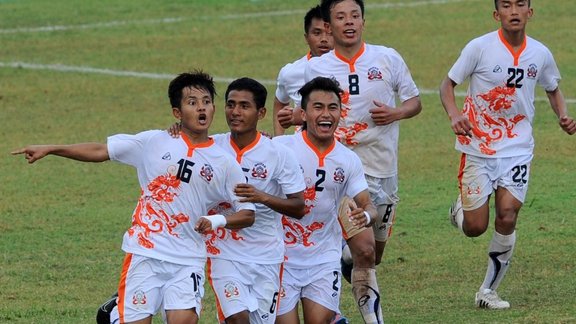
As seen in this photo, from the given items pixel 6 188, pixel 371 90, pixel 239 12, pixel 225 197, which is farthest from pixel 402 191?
pixel 239 12

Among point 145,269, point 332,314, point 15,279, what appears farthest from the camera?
point 15,279

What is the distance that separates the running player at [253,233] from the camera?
10641 mm

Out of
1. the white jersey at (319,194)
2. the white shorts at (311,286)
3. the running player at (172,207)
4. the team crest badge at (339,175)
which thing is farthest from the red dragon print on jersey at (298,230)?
the running player at (172,207)

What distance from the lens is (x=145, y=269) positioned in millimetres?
10297

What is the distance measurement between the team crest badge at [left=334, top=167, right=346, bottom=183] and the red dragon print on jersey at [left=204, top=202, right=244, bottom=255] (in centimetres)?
82

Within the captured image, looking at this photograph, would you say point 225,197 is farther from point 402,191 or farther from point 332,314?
point 402,191

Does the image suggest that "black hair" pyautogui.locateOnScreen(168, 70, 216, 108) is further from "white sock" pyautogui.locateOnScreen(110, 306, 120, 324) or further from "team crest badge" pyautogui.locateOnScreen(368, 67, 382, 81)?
"team crest badge" pyautogui.locateOnScreen(368, 67, 382, 81)

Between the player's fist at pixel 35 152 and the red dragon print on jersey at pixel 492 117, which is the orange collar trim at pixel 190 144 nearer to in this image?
the player's fist at pixel 35 152

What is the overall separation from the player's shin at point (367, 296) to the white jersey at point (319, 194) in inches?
26.4

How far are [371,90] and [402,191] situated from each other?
578 cm

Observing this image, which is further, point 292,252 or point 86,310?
point 86,310

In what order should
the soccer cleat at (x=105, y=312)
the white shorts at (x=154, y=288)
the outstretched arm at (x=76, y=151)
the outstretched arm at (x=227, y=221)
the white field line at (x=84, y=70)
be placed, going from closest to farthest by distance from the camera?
the outstretched arm at (x=227, y=221), the outstretched arm at (x=76, y=151), the white shorts at (x=154, y=288), the soccer cleat at (x=105, y=312), the white field line at (x=84, y=70)

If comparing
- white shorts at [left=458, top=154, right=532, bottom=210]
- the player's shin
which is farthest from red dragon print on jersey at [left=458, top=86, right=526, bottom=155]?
the player's shin

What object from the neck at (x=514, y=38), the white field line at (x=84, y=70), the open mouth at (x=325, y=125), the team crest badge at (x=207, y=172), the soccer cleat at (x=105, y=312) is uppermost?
the neck at (x=514, y=38)
